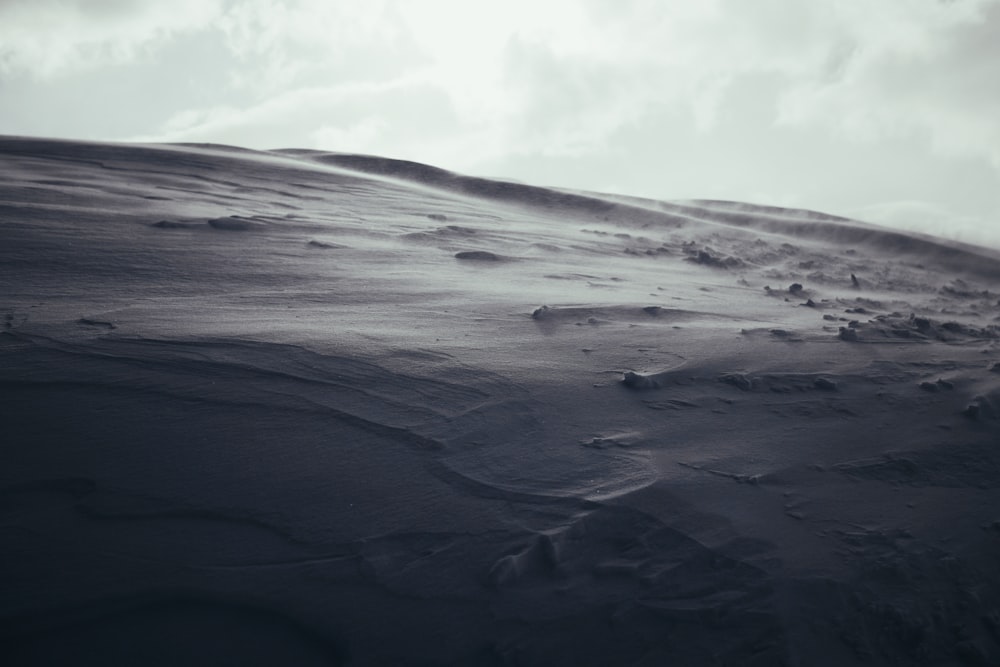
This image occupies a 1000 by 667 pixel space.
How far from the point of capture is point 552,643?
4.15 feet

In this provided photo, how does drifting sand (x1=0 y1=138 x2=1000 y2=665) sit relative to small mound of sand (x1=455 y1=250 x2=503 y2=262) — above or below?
below

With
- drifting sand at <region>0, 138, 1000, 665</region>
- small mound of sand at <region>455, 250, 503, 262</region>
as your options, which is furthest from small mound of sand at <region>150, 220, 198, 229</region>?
small mound of sand at <region>455, 250, 503, 262</region>

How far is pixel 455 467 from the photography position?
1.63 meters

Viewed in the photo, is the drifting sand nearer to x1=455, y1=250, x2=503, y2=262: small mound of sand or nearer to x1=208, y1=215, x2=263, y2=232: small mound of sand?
x1=208, y1=215, x2=263, y2=232: small mound of sand

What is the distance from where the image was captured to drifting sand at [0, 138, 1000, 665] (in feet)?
4.18

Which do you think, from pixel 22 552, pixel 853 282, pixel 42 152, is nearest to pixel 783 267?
pixel 853 282

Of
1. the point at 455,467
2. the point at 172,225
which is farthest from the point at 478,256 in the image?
the point at 455,467

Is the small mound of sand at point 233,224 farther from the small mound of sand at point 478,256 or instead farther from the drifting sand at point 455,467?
the small mound of sand at point 478,256

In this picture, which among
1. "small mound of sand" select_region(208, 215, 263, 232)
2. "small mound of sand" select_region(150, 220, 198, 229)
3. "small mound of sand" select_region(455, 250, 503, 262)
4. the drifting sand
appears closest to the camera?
the drifting sand

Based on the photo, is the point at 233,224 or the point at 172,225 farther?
the point at 233,224

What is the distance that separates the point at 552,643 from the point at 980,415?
176cm

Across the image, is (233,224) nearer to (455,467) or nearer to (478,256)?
(478,256)

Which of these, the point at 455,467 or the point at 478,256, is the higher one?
the point at 478,256

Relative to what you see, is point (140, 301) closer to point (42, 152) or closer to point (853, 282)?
point (42, 152)
